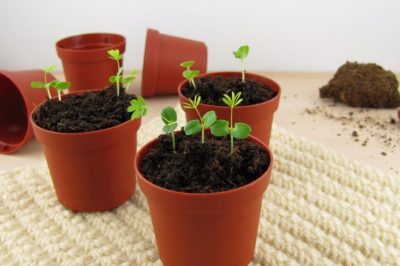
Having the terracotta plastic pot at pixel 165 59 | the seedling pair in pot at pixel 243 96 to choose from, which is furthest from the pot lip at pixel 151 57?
the seedling pair in pot at pixel 243 96

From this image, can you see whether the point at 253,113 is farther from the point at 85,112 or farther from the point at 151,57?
the point at 151,57

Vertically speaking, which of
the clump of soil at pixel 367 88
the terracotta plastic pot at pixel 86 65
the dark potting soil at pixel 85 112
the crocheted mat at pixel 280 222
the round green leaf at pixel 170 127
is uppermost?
the round green leaf at pixel 170 127

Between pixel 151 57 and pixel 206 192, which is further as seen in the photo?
pixel 151 57

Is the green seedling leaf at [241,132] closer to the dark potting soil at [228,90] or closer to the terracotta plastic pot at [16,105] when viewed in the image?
the dark potting soil at [228,90]

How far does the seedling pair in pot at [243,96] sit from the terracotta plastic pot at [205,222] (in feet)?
0.60

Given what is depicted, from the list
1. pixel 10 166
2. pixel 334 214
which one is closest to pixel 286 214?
pixel 334 214

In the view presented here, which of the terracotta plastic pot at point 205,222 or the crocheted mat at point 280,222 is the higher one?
the terracotta plastic pot at point 205,222

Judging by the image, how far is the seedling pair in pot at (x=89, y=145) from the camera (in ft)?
2.46

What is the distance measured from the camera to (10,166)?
0.98 metres

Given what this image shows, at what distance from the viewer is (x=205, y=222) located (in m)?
0.58

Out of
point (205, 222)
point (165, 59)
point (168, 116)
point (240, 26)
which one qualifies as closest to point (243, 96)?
point (168, 116)

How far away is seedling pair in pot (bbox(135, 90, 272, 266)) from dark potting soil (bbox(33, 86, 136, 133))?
155mm

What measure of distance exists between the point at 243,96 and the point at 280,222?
0.26 m

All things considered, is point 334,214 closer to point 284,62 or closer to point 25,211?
point 25,211
